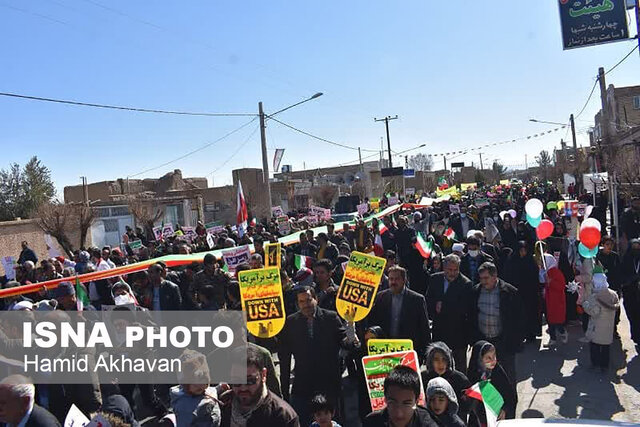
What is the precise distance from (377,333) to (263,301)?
1.26m

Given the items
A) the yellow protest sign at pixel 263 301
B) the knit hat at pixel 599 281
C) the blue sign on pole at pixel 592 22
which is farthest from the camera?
the blue sign on pole at pixel 592 22

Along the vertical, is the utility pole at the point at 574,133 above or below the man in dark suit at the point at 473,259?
above

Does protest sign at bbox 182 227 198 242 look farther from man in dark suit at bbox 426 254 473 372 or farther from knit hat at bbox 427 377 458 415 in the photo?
knit hat at bbox 427 377 458 415

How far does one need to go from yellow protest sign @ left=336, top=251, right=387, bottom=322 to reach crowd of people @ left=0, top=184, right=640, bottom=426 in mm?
171

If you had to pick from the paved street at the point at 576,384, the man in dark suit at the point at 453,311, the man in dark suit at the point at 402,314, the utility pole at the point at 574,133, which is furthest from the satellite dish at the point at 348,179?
the man in dark suit at the point at 402,314

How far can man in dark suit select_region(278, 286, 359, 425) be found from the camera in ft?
15.8

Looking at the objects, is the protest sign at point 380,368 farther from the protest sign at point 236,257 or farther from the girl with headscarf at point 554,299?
the protest sign at point 236,257

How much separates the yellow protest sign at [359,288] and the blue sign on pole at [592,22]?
8.42 metres

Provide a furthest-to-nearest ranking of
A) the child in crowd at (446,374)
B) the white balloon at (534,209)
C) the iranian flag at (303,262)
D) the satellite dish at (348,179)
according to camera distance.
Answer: the satellite dish at (348,179) → the white balloon at (534,209) → the iranian flag at (303,262) → the child in crowd at (446,374)

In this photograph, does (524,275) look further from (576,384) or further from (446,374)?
(446,374)

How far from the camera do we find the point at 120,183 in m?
52.7

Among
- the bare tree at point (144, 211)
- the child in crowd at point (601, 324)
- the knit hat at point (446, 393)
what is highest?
the bare tree at point (144, 211)

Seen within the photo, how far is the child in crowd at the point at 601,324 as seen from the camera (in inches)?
268

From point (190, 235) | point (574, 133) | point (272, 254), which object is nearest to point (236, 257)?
point (272, 254)
